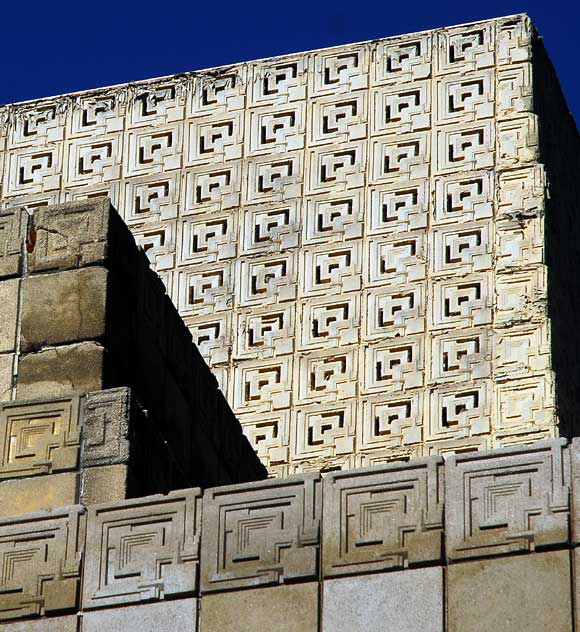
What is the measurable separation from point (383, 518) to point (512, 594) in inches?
26.9

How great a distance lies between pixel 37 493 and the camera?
10172 millimetres

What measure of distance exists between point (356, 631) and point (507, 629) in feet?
1.95

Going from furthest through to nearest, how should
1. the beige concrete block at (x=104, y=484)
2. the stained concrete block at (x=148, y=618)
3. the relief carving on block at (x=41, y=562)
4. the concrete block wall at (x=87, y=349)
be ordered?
1. the concrete block wall at (x=87, y=349)
2. the beige concrete block at (x=104, y=484)
3. the relief carving on block at (x=41, y=562)
4. the stained concrete block at (x=148, y=618)

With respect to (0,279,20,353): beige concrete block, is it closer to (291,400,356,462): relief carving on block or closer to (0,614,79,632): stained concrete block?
(0,614,79,632): stained concrete block

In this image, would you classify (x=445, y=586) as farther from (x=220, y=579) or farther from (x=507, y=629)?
(x=220, y=579)

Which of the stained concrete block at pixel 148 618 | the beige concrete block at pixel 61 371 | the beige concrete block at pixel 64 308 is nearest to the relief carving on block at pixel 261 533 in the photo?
the stained concrete block at pixel 148 618

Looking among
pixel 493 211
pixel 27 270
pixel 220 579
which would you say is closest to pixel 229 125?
pixel 493 211

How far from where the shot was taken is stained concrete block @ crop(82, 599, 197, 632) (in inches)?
352

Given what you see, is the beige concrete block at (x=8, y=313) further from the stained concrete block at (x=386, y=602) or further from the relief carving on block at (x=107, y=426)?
the stained concrete block at (x=386, y=602)

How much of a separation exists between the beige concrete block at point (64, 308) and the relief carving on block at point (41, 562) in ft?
4.51

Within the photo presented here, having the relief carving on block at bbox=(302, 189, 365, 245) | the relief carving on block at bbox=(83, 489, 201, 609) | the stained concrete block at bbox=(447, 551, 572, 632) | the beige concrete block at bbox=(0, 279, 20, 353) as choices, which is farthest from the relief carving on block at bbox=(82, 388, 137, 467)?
the relief carving on block at bbox=(302, 189, 365, 245)

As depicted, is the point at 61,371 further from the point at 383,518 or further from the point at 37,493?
the point at 383,518

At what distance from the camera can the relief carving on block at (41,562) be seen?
9242 mm

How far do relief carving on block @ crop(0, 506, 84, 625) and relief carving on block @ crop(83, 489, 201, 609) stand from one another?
7 centimetres
